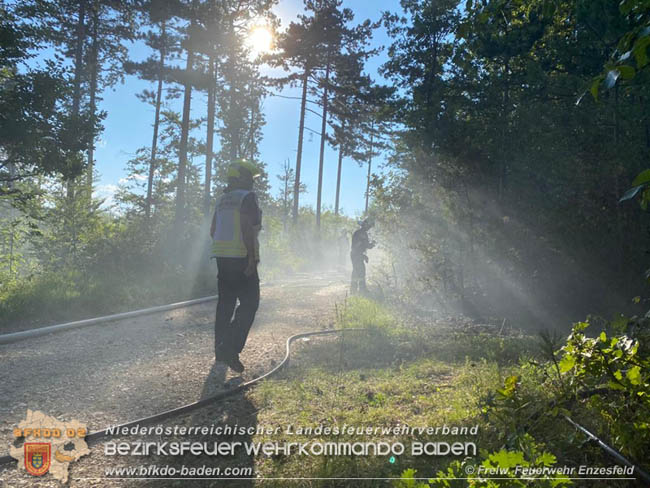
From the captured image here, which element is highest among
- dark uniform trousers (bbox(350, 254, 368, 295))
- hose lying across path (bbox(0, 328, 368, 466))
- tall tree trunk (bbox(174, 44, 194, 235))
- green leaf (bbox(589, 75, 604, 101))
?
tall tree trunk (bbox(174, 44, 194, 235))

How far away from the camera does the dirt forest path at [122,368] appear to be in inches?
146

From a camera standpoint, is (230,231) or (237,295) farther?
(237,295)

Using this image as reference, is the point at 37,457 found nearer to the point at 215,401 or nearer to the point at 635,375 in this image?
the point at 215,401

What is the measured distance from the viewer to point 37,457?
2848 millimetres

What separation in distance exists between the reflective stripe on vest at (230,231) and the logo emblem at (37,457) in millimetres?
2449

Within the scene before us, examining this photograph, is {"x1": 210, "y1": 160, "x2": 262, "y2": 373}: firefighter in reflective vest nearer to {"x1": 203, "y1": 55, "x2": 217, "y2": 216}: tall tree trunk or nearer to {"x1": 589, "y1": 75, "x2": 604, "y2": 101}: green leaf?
{"x1": 589, "y1": 75, "x2": 604, "y2": 101}: green leaf

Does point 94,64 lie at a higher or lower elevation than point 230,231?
higher

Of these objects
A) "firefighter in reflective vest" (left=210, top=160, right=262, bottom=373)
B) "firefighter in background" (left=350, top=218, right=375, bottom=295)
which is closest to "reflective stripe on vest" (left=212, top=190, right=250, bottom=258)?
"firefighter in reflective vest" (left=210, top=160, right=262, bottom=373)

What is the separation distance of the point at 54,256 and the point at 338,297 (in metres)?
10.1

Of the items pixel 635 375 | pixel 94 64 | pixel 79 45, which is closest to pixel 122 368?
pixel 635 375

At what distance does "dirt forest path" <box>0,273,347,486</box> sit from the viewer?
3.70m

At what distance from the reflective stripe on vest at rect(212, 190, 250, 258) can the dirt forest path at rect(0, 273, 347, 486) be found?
1500mm

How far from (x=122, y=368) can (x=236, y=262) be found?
6.48ft

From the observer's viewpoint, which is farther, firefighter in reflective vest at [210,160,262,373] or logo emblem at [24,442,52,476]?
firefighter in reflective vest at [210,160,262,373]
